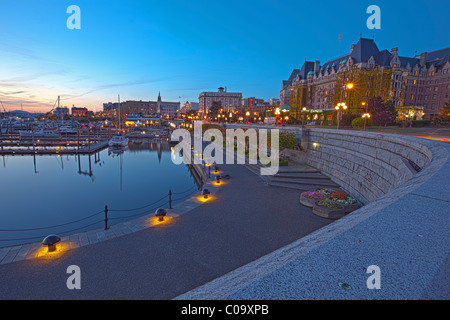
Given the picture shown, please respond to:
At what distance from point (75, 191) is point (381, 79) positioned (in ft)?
225

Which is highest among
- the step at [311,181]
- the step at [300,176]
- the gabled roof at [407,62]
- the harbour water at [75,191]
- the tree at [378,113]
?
the gabled roof at [407,62]

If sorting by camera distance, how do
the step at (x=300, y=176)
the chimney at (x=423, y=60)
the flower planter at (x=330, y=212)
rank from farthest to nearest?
the chimney at (x=423, y=60) < the step at (x=300, y=176) < the flower planter at (x=330, y=212)

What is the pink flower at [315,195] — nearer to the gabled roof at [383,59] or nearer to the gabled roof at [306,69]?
the gabled roof at [383,59]

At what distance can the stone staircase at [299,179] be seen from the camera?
18.7 metres

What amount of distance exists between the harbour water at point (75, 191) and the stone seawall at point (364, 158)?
41.3ft

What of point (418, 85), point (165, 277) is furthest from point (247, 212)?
point (418, 85)

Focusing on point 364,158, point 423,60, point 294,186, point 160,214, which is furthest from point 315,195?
point 423,60

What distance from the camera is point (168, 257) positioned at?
28.8 feet

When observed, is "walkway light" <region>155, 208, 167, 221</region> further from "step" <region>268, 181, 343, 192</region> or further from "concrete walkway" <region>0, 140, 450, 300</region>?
"step" <region>268, 181, 343, 192</region>

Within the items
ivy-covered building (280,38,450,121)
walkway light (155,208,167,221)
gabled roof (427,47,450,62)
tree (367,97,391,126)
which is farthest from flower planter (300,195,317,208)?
gabled roof (427,47,450,62)

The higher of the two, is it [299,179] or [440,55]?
[440,55]

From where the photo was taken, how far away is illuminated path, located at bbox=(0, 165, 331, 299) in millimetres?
7086

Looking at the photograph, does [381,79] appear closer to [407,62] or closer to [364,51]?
[364,51]

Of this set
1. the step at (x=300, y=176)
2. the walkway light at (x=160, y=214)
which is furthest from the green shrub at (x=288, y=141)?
the walkway light at (x=160, y=214)
